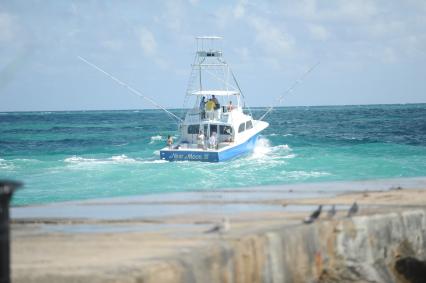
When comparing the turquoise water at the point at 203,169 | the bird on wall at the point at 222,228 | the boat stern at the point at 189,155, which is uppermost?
the bird on wall at the point at 222,228

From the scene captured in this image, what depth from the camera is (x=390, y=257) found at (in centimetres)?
730

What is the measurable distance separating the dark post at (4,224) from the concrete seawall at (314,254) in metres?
0.99

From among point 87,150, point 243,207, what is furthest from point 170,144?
point 243,207

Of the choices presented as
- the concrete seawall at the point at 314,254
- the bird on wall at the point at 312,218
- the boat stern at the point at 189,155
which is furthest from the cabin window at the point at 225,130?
the bird on wall at the point at 312,218

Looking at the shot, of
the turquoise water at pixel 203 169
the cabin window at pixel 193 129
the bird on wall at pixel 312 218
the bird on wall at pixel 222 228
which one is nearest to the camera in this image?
the bird on wall at pixel 222 228

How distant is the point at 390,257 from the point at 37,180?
18.0 metres

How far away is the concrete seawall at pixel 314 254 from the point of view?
525 centimetres

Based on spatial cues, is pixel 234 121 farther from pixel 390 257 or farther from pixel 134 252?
pixel 134 252

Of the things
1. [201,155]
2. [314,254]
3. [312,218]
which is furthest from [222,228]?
[201,155]

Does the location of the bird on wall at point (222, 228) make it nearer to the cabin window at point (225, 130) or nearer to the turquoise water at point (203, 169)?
the turquoise water at point (203, 169)

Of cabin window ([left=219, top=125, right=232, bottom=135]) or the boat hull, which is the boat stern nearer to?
the boat hull

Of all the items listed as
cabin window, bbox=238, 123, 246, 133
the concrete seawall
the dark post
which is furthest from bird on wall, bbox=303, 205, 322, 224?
cabin window, bbox=238, 123, 246, 133

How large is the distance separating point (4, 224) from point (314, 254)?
322cm

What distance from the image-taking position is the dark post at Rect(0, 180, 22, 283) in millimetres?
3945
